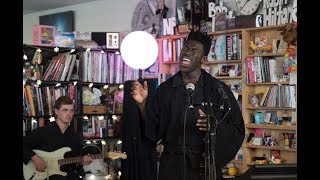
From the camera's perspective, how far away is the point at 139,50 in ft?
13.6

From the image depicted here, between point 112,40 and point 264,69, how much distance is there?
6.21ft

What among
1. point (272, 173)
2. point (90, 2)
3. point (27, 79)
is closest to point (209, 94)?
point (272, 173)

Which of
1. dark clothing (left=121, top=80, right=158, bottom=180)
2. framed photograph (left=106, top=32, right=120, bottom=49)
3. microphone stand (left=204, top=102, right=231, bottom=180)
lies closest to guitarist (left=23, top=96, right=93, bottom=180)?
dark clothing (left=121, top=80, right=158, bottom=180)

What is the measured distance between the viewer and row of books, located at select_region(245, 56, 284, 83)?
16.5 feet

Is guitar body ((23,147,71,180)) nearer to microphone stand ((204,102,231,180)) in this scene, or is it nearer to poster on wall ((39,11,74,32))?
microphone stand ((204,102,231,180))

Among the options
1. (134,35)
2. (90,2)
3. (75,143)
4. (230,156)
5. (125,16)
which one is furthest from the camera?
(90,2)

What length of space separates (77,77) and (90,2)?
2.56 metres

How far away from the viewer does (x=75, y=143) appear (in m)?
4.57

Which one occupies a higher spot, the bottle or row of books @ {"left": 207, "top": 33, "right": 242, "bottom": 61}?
row of books @ {"left": 207, "top": 33, "right": 242, "bottom": 61}

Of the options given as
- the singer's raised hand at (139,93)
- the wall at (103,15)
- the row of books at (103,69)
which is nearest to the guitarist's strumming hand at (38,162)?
the row of books at (103,69)

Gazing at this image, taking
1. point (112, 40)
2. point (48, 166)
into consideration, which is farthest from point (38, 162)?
point (112, 40)

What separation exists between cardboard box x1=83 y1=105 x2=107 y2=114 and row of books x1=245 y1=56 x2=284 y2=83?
1.74m

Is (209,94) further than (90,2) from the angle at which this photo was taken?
No
